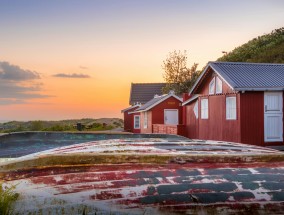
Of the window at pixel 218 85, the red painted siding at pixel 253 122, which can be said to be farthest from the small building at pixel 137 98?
the red painted siding at pixel 253 122

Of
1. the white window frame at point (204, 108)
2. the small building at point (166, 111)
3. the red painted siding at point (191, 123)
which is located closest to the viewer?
the white window frame at point (204, 108)

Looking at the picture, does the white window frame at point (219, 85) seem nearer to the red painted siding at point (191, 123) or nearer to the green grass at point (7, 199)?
the red painted siding at point (191, 123)

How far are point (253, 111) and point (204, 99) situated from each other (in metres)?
5.63

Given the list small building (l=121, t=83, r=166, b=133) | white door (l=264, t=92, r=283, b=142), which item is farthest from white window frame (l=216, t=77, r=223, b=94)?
small building (l=121, t=83, r=166, b=133)

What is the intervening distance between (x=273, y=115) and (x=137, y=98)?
3315 cm

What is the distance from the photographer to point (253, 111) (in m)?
19.7

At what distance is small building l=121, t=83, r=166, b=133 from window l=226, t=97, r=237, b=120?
23.7 metres

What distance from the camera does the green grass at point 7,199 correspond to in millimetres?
2502

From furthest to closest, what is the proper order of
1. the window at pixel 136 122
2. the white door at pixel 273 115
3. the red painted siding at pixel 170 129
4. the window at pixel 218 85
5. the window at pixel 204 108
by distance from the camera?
the window at pixel 136 122 < the red painted siding at pixel 170 129 < the window at pixel 204 108 < the window at pixel 218 85 < the white door at pixel 273 115

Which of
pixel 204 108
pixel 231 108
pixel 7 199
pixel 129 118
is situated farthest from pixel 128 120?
pixel 7 199

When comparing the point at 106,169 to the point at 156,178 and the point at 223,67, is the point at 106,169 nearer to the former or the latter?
the point at 156,178

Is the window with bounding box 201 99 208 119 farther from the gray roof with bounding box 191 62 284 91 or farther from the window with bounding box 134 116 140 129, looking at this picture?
the window with bounding box 134 116 140 129

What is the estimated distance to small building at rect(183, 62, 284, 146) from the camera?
771 inches

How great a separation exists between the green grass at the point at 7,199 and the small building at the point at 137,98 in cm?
4169
